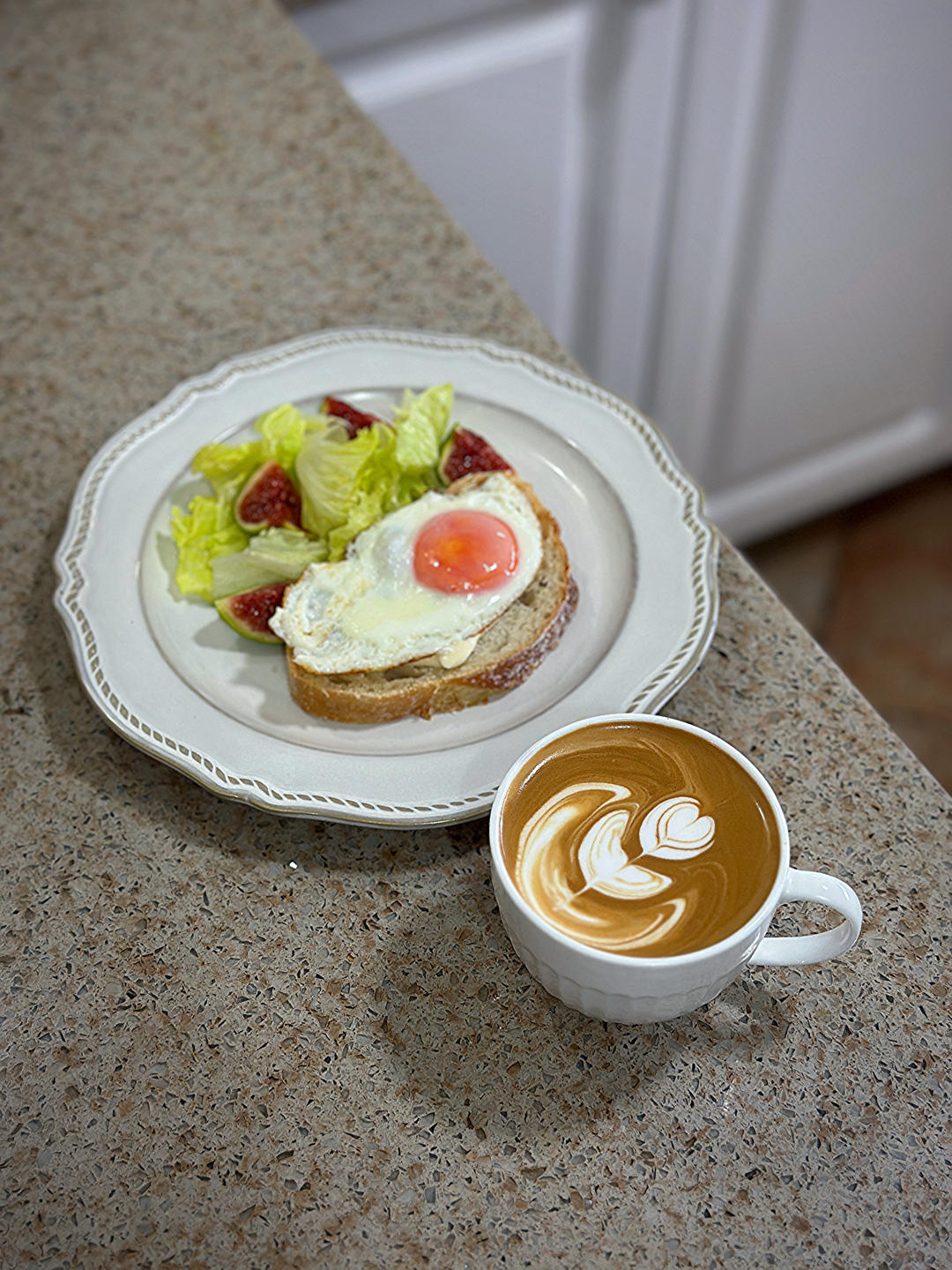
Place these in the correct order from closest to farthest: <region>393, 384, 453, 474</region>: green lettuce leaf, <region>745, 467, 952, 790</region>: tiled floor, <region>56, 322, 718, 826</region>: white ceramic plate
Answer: <region>56, 322, 718, 826</region>: white ceramic plate, <region>393, 384, 453, 474</region>: green lettuce leaf, <region>745, 467, 952, 790</region>: tiled floor

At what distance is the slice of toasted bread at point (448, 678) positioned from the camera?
1065 mm

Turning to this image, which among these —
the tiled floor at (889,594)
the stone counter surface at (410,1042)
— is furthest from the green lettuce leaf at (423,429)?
the tiled floor at (889,594)

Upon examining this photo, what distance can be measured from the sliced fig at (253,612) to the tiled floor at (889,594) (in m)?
2.45

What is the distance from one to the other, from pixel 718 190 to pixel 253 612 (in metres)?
2.06

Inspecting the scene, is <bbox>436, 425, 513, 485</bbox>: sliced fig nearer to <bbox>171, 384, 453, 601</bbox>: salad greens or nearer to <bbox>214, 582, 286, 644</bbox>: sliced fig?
<bbox>171, 384, 453, 601</bbox>: salad greens

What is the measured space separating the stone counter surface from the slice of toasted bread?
0.39 ft

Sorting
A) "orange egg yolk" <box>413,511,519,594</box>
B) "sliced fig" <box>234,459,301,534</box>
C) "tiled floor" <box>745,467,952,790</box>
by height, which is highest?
"orange egg yolk" <box>413,511,519,594</box>

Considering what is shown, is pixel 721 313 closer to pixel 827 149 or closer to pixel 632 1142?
pixel 827 149

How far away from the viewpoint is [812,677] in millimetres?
1144

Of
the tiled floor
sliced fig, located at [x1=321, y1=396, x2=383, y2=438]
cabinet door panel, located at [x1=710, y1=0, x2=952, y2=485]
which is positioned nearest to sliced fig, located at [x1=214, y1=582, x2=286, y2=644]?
sliced fig, located at [x1=321, y1=396, x2=383, y2=438]

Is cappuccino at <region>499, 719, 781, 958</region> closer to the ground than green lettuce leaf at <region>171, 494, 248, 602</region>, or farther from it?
farther from it

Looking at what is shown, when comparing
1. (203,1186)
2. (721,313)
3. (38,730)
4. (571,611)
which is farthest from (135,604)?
(721,313)

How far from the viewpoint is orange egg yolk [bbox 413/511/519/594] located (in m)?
1.14

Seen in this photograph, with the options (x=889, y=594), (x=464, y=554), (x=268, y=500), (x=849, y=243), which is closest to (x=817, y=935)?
(x=464, y=554)
